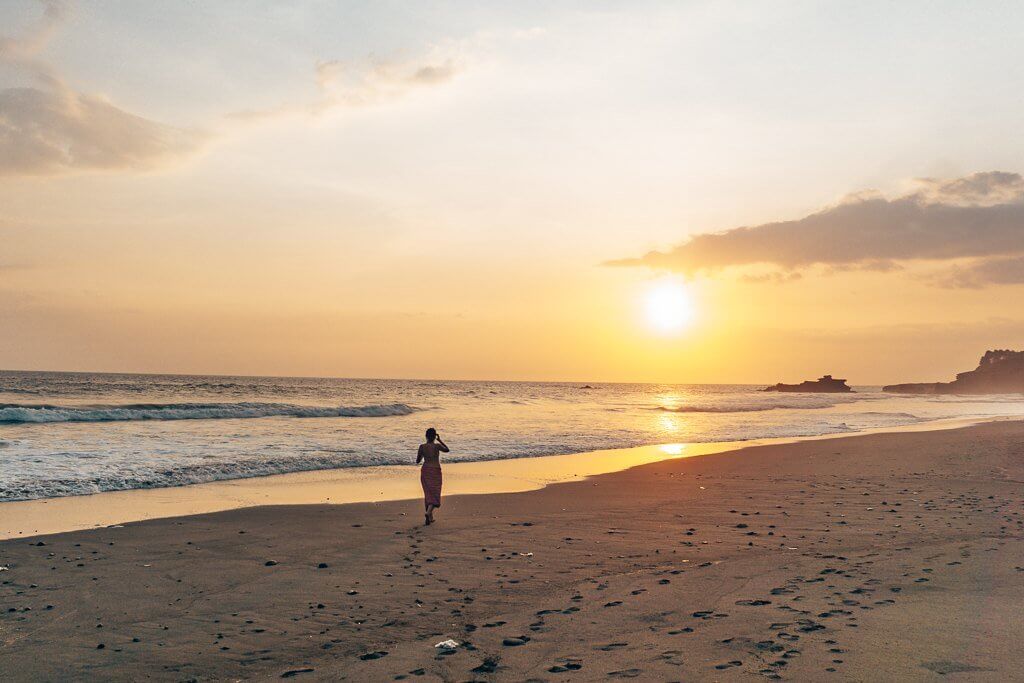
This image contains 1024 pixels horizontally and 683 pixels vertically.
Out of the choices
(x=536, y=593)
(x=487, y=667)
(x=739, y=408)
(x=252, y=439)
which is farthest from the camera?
(x=739, y=408)

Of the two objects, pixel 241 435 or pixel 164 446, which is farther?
pixel 241 435

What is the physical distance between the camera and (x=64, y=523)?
12453mm

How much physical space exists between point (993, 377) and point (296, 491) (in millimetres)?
186020

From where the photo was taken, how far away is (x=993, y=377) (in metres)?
162

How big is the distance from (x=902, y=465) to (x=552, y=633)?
58.1ft

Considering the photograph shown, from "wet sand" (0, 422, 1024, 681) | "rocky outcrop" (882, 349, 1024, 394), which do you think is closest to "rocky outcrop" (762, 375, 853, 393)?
"rocky outcrop" (882, 349, 1024, 394)

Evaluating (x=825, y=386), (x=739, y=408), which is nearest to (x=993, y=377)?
(x=825, y=386)

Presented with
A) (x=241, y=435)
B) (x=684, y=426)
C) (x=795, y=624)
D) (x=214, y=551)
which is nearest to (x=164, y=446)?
(x=241, y=435)

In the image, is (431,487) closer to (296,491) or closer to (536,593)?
(536,593)

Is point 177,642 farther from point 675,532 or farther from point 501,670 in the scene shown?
point 675,532

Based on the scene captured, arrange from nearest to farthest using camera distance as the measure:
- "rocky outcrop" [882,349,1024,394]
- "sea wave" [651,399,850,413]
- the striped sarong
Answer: the striped sarong
"sea wave" [651,399,850,413]
"rocky outcrop" [882,349,1024,394]

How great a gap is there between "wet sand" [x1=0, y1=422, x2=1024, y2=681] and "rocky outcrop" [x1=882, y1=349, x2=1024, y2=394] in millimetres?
175328

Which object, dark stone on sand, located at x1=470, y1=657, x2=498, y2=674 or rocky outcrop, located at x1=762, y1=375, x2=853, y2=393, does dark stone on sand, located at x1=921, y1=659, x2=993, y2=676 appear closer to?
dark stone on sand, located at x1=470, y1=657, x2=498, y2=674

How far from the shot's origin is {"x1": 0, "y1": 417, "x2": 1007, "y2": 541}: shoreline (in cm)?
1306
